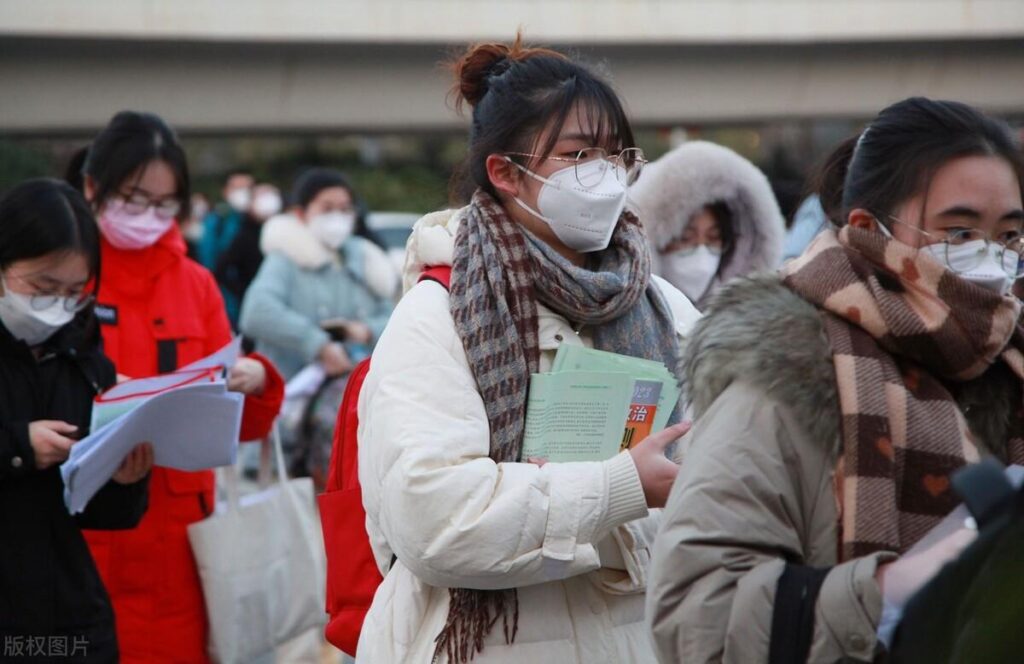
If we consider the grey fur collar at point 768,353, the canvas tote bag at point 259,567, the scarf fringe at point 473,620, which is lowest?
the canvas tote bag at point 259,567

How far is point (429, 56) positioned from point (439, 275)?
17.4 m

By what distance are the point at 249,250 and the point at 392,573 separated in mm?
6866

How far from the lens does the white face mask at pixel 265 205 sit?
410 inches

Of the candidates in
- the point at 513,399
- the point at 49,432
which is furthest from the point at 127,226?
the point at 513,399

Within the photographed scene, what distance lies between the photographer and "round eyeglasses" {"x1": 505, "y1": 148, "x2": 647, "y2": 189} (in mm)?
3068

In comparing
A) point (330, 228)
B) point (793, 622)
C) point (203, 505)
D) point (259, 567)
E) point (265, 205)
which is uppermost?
point (793, 622)

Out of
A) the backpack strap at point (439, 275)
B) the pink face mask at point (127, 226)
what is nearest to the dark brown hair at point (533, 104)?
the backpack strap at point (439, 275)

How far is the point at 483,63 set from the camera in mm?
3227

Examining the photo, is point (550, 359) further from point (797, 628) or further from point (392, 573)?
point (797, 628)

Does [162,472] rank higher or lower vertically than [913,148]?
lower

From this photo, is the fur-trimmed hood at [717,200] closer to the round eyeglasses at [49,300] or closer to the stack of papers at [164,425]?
the stack of papers at [164,425]

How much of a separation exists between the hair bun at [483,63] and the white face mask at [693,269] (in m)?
1.78

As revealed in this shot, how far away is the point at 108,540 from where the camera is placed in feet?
14.7

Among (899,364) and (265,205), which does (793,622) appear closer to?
(899,364)
